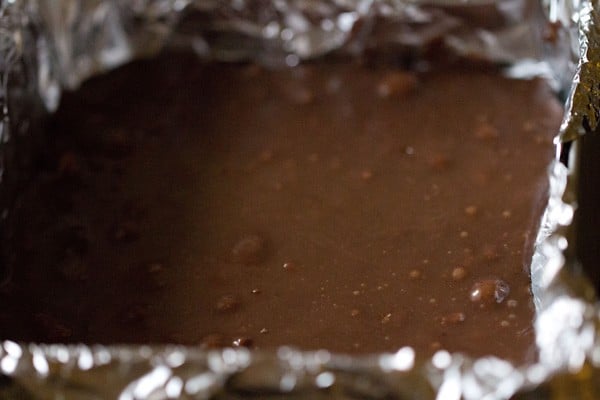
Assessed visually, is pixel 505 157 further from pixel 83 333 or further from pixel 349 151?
pixel 83 333

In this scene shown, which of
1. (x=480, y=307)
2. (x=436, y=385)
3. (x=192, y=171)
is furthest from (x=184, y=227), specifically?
(x=436, y=385)


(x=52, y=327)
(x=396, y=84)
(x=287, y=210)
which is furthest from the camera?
(x=396, y=84)

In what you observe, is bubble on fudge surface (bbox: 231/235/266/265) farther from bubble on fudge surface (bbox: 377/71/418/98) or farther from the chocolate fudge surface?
bubble on fudge surface (bbox: 377/71/418/98)

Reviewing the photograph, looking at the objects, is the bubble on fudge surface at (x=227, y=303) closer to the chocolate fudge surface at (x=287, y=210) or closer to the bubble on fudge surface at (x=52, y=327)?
the chocolate fudge surface at (x=287, y=210)

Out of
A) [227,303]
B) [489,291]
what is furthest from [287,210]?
[489,291]

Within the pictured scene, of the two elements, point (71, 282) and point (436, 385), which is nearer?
point (436, 385)

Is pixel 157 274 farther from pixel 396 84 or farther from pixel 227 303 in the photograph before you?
pixel 396 84

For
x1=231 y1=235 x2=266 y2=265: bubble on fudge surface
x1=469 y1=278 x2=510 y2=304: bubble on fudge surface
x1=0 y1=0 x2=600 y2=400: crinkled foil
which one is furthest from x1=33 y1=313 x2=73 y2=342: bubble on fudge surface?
x1=469 y1=278 x2=510 y2=304: bubble on fudge surface
